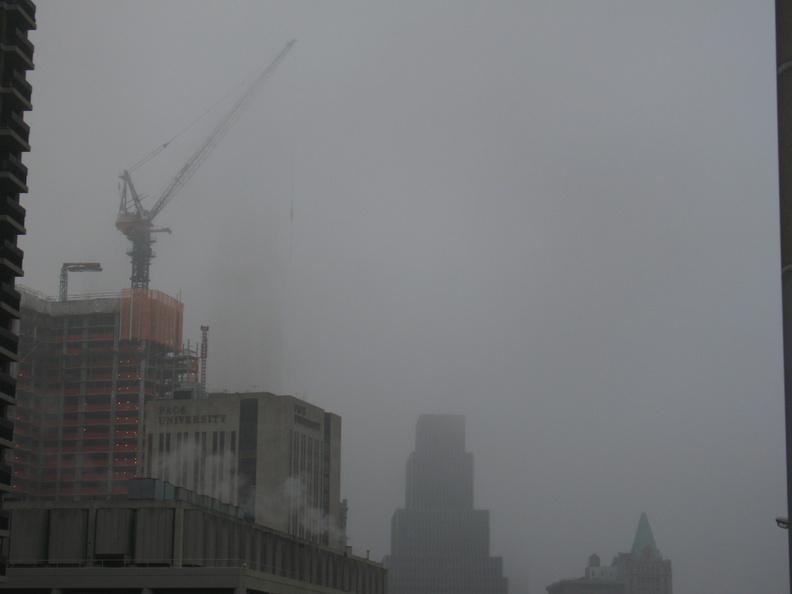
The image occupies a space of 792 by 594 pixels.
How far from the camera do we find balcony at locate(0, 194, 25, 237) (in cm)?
9594

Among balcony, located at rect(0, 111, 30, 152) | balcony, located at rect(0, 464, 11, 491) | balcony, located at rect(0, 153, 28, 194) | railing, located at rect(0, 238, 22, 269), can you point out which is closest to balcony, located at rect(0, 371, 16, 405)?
balcony, located at rect(0, 464, 11, 491)

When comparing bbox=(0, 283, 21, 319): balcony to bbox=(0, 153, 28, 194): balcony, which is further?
bbox=(0, 153, 28, 194): balcony

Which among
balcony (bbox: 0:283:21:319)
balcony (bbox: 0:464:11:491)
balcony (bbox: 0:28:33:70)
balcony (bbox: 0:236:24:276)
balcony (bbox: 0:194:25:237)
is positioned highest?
balcony (bbox: 0:28:33:70)

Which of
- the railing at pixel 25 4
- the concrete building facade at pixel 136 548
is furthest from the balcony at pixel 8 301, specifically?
the railing at pixel 25 4

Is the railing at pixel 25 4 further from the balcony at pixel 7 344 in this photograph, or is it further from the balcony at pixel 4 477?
the balcony at pixel 4 477

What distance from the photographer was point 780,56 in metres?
20.2

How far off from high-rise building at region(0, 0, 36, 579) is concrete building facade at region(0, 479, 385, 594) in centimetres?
821

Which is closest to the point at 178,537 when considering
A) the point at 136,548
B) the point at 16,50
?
the point at 136,548

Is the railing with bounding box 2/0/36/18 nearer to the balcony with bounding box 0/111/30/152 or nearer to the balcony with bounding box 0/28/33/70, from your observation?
the balcony with bounding box 0/28/33/70

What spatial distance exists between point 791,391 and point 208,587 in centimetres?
8528

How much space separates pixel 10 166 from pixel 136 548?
34.0 metres

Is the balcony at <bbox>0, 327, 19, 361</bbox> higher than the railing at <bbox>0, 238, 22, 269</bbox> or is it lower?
lower

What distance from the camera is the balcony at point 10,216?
95.9 meters

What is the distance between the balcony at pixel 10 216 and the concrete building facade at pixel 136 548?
80.5 feet
